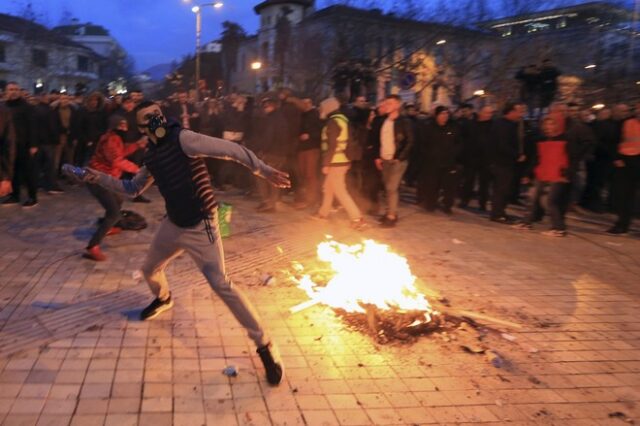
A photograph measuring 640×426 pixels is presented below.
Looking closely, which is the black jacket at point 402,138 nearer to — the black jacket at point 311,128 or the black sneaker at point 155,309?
the black jacket at point 311,128

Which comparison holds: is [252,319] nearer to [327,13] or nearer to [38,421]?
[38,421]

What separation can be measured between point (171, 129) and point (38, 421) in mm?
2097

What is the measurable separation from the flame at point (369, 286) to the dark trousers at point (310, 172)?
4475 millimetres

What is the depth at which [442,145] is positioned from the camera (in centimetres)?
1080

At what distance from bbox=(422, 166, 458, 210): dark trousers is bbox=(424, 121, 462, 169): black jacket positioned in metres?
0.15

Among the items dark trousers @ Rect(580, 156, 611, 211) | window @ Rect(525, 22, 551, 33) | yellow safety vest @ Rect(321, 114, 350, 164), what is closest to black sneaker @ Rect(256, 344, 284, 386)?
yellow safety vest @ Rect(321, 114, 350, 164)

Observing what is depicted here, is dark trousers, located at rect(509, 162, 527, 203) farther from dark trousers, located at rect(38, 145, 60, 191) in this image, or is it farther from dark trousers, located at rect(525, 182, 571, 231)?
dark trousers, located at rect(38, 145, 60, 191)

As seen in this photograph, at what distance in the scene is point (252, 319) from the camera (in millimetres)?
4352

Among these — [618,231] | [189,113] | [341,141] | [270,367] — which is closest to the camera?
[270,367]

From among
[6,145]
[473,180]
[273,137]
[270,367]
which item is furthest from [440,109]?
[270,367]

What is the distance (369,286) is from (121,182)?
242 centimetres

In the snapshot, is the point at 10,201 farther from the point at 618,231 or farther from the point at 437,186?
the point at 618,231

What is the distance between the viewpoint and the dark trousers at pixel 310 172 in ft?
35.8

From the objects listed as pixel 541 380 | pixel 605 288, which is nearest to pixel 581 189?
pixel 605 288
